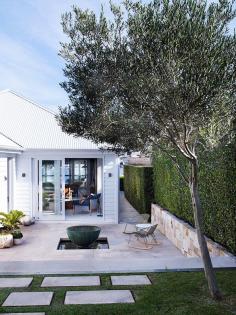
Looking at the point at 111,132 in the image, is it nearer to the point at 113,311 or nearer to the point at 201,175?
the point at 113,311

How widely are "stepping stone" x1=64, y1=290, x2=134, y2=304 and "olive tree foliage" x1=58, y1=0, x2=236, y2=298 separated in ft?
5.07

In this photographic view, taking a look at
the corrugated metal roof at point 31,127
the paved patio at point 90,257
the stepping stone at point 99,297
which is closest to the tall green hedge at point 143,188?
the paved patio at point 90,257

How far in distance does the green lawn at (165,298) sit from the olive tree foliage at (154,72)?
17.8 inches

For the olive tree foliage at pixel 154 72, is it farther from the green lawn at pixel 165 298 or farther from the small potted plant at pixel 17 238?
the small potted plant at pixel 17 238

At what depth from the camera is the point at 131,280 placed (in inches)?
312

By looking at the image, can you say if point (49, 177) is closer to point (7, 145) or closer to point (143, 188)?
point (7, 145)

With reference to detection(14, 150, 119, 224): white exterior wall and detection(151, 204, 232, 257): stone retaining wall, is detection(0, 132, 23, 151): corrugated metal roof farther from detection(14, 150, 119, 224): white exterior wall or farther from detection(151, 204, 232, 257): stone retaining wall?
detection(151, 204, 232, 257): stone retaining wall

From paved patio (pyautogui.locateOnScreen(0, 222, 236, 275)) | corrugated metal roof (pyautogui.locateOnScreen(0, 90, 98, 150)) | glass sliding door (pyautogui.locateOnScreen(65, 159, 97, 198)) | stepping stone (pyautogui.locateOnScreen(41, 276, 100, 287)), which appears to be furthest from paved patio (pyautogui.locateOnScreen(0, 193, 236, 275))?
glass sliding door (pyautogui.locateOnScreen(65, 159, 97, 198))

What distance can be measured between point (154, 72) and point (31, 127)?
53.0 ft

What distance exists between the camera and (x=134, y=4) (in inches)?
240

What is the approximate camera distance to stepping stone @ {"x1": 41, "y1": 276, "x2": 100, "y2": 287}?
25.2 ft

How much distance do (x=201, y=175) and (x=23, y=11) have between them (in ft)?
21.1

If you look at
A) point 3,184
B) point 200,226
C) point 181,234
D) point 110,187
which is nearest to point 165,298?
point 200,226

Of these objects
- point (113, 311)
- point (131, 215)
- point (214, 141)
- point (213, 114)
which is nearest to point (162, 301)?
point (113, 311)
